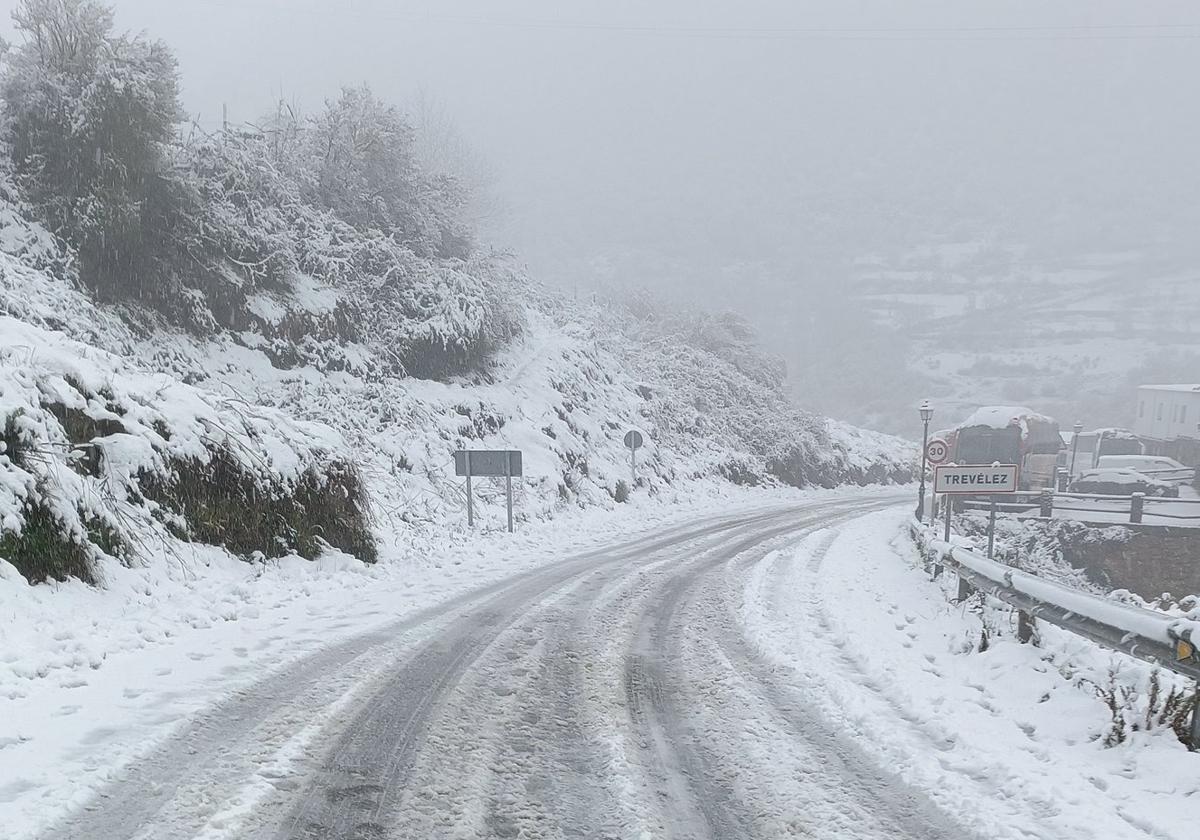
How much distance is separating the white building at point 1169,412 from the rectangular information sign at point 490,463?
49447mm

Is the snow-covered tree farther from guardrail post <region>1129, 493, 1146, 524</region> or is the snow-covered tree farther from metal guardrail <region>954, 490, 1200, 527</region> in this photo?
guardrail post <region>1129, 493, 1146, 524</region>

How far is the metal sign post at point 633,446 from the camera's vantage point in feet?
80.3

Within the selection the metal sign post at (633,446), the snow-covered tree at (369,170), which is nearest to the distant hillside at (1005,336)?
the metal sign post at (633,446)

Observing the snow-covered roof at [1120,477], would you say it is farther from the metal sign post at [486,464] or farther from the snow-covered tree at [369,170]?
the snow-covered tree at [369,170]

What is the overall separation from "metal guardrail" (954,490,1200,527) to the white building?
2867 cm

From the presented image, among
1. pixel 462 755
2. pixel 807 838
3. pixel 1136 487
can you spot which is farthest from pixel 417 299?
pixel 1136 487

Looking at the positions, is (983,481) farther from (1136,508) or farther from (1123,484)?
(1123,484)

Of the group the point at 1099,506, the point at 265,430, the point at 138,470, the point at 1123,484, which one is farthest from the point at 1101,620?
the point at 1123,484

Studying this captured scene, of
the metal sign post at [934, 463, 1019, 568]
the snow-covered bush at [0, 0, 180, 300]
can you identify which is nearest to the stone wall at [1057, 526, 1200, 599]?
the metal sign post at [934, 463, 1019, 568]

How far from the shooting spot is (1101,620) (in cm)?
484

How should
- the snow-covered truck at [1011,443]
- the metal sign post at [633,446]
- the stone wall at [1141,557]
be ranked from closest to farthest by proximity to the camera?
the stone wall at [1141,557]
the metal sign post at [633,446]
the snow-covered truck at [1011,443]

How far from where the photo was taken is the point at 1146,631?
435cm

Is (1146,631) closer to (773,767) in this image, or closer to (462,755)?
(773,767)

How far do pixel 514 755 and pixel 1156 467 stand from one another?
38103 mm
